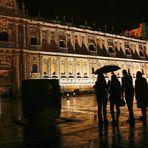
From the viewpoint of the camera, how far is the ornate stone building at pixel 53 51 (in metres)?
39.1

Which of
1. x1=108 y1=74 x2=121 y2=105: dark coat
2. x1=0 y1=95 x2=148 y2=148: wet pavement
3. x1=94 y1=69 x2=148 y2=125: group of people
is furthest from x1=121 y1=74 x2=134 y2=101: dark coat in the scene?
x1=0 y1=95 x2=148 y2=148: wet pavement

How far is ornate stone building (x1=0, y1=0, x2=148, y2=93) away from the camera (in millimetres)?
39062

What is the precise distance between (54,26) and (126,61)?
19.6m

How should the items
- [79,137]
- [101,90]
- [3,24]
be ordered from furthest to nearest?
[3,24] < [101,90] < [79,137]

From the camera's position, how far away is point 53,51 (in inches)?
1773

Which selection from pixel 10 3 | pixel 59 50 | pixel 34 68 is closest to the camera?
pixel 10 3

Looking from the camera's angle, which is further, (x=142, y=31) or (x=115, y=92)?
(x=142, y=31)

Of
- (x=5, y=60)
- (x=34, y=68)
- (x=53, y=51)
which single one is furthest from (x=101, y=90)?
(x=53, y=51)

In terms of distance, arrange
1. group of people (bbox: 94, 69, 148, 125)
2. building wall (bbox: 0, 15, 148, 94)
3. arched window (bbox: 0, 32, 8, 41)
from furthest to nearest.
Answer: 1. building wall (bbox: 0, 15, 148, 94)
2. arched window (bbox: 0, 32, 8, 41)
3. group of people (bbox: 94, 69, 148, 125)

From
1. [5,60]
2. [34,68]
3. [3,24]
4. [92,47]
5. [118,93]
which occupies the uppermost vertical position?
[3,24]

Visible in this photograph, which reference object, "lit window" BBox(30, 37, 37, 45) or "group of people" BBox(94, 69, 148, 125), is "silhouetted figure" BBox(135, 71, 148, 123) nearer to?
"group of people" BBox(94, 69, 148, 125)

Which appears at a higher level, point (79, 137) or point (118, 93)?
point (118, 93)

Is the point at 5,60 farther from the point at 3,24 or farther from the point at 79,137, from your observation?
the point at 79,137

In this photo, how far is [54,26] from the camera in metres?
45.6
